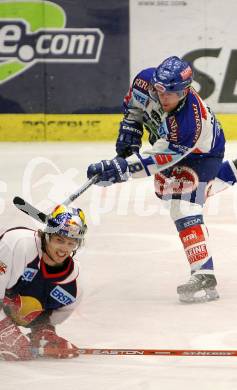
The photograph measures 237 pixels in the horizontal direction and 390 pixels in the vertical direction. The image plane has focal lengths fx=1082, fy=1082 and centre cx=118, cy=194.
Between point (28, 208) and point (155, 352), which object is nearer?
point (155, 352)

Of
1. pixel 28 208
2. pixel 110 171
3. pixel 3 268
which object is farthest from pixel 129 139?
pixel 3 268

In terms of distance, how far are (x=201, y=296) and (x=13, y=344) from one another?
1.49m

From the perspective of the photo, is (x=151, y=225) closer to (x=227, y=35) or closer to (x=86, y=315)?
(x=86, y=315)

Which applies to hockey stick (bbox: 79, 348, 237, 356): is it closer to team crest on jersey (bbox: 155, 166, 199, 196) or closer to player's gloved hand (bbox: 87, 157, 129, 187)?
player's gloved hand (bbox: 87, 157, 129, 187)

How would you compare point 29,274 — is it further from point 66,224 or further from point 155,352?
point 155,352

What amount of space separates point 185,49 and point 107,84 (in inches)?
34.4

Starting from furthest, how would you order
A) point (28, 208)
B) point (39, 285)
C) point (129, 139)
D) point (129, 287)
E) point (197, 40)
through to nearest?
point (197, 40)
point (129, 139)
point (129, 287)
point (28, 208)
point (39, 285)

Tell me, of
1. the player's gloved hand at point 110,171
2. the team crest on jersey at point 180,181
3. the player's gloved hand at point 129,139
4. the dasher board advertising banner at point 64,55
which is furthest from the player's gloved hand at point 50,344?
the dasher board advertising banner at point 64,55

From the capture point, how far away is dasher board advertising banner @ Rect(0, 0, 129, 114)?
11.0m

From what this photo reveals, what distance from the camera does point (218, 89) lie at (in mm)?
11094

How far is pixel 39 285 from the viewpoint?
14.9 feet

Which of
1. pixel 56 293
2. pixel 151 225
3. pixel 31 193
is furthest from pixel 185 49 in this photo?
pixel 56 293

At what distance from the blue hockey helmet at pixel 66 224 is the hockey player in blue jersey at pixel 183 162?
102 centimetres

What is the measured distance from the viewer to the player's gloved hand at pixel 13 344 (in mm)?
4441
